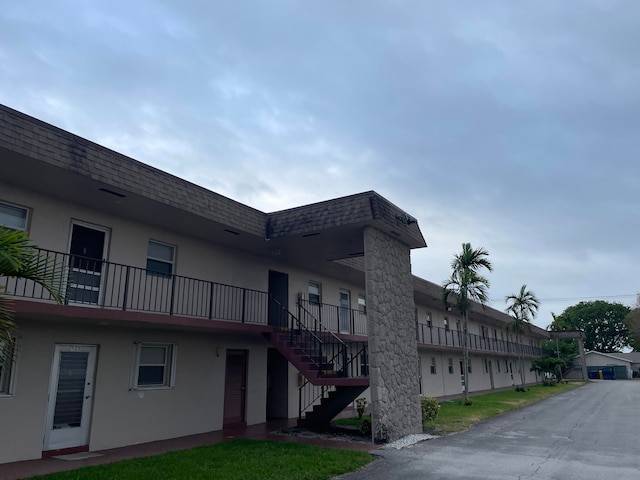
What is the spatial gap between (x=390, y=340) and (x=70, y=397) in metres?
7.92

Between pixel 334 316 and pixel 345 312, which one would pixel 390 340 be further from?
pixel 345 312

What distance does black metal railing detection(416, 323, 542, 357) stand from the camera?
25750mm

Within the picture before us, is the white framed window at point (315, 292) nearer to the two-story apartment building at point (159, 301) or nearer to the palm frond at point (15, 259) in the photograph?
Result: the two-story apartment building at point (159, 301)

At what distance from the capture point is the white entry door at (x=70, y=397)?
964 centimetres

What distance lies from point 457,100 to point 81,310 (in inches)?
502

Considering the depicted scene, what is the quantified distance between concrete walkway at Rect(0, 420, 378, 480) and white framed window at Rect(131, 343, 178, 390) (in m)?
1.45

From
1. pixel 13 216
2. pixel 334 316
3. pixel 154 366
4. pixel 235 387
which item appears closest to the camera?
pixel 13 216

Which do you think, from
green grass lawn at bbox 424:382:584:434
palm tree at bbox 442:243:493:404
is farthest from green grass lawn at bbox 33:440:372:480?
palm tree at bbox 442:243:493:404

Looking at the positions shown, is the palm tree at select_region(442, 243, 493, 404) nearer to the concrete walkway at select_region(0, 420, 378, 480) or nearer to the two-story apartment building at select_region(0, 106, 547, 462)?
the two-story apartment building at select_region(0, 106, 547, 462)

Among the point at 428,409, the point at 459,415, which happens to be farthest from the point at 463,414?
the point at 428,409

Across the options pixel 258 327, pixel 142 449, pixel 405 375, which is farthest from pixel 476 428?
pixel 142 449

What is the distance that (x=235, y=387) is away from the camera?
14.4 metres

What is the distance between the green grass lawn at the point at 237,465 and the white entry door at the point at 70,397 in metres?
1.96

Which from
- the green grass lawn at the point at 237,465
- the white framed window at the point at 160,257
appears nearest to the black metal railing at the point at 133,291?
the white framed window at the point at 160,257
